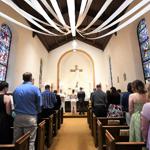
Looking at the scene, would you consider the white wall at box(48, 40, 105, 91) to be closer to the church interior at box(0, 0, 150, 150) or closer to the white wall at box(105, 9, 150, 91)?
the church interior at box(0, 0, 150, 150)

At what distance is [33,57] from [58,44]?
3523 mm

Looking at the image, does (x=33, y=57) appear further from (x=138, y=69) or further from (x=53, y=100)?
(x=138, y=69)

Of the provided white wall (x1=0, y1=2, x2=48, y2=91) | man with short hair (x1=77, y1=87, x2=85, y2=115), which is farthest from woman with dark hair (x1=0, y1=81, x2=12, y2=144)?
man with short hair (x1=77, y1=87, x2=85, y2=115)

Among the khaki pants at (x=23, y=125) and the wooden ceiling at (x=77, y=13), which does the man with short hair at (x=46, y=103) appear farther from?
the wooden ceiling at (x=77, y=13)

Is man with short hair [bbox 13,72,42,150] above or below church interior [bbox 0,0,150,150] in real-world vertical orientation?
below

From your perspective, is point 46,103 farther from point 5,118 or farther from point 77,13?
point 77,13

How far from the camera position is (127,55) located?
6.64 meters

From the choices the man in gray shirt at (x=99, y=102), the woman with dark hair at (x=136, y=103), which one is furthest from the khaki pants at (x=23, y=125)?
the man in gray shirt at (x=99, y=102)

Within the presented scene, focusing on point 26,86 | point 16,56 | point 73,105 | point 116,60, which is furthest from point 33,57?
point 26,86

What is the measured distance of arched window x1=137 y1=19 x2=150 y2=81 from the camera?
561 centimetres

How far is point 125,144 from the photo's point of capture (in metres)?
1.63

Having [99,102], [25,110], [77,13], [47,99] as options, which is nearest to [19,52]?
[47,99]

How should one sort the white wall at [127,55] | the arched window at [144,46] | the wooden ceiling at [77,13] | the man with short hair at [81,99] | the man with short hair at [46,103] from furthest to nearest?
1. the man with short hair at [81,99]
2. the wooden ceiling at [77,13]
3. the white wall at [127,55]
4. the arched window at [144,46]
5. the man with short hair at [46,103]

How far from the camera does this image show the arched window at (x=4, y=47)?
5.30 meters
